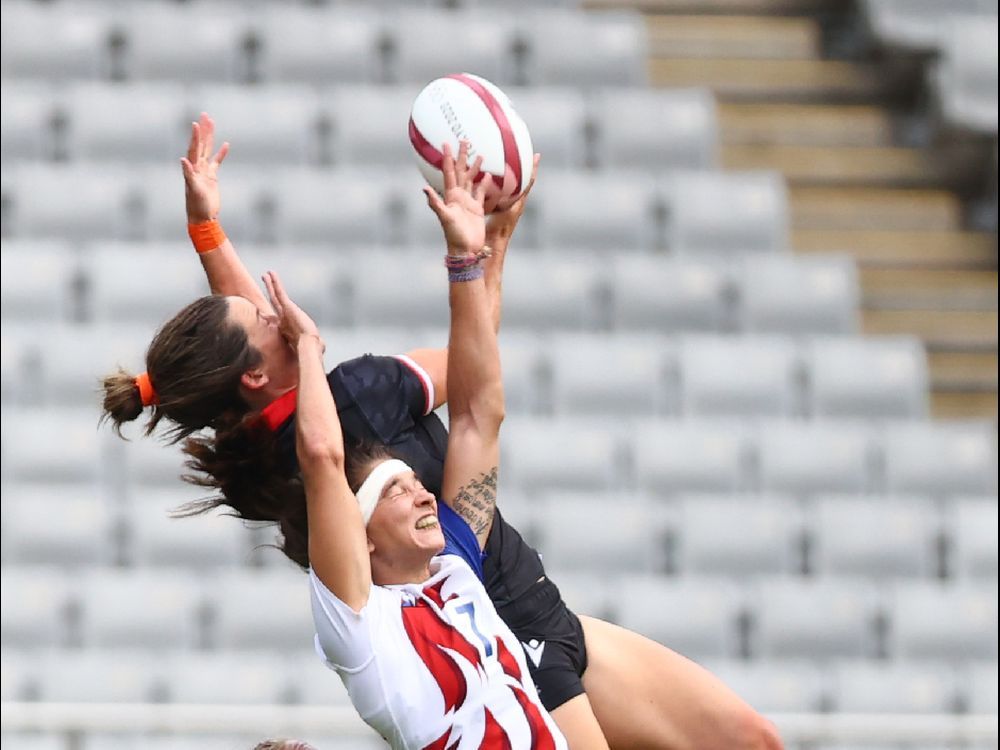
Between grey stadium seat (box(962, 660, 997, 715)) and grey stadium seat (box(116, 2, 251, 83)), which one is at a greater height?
grey stadium seat (box(116, 2, 251, 83))

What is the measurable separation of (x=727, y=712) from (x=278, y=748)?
982mm

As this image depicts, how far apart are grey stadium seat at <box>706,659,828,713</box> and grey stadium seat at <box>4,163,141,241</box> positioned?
108 inches

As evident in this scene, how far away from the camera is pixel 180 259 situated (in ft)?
22.7

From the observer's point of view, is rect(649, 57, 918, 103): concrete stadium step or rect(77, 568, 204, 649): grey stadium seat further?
rect(649, 57, 918, 103): concrete stadium step

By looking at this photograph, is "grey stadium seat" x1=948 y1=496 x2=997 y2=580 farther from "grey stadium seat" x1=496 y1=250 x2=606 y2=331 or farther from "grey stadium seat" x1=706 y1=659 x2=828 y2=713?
"grey stadium seat" x1=496 y1=250 x2=606 y2=331

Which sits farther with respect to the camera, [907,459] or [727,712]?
[907,459]

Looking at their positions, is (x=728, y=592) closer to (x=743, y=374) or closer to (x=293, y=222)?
(x=743, y=374)

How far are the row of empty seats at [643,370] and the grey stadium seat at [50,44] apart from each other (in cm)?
137

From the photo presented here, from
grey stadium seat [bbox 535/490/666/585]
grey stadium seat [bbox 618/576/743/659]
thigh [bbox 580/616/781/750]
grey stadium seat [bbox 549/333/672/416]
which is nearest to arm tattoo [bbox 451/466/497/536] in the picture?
thigh [bbox 580/616/781/750]

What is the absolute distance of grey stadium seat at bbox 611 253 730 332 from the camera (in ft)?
23.6

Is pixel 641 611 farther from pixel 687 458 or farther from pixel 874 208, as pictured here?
pixel 874 208

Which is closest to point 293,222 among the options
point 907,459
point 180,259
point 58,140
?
point 180,259

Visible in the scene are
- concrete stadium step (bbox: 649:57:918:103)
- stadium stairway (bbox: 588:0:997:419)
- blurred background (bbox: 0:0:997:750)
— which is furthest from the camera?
A: concrete stadium step (bbox: 649:57:918:103)

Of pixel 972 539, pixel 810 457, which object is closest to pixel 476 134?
pixel 810 457
